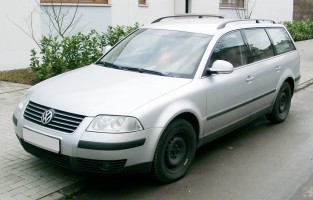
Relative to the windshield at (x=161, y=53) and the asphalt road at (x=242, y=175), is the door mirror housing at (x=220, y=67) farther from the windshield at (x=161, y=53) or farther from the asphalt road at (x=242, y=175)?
the asphalt road at (x=242, y=175)

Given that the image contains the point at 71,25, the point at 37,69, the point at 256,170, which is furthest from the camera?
the point at 71,25

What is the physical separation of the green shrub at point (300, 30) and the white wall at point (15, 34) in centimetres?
1354

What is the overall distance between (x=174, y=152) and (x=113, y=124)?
885mm

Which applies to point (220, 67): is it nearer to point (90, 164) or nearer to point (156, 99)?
point (156, 99)

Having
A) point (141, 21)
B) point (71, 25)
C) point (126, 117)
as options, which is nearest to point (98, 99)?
point (126, 117)

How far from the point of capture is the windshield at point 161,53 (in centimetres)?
484

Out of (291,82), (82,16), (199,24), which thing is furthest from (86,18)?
(199,24)

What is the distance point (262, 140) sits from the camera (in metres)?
6.00

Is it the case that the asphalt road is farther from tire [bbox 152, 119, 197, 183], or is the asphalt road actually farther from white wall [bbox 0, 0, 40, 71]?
white wall [bbox 0, 0, 40, 71]

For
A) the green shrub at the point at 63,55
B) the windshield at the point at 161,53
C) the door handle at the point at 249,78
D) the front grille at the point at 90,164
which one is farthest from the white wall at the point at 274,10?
the front grille at the point at 90,164

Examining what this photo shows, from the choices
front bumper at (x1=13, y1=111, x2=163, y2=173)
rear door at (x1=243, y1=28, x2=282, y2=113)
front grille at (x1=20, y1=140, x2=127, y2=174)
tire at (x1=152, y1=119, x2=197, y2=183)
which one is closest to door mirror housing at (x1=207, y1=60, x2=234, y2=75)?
tire at (x1=152, y1=119, x2=197, y2=183)

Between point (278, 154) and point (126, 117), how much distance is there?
96.1 inches

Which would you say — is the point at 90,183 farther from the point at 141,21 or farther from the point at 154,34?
the point at 141,21

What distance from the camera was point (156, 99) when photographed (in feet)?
13.6
